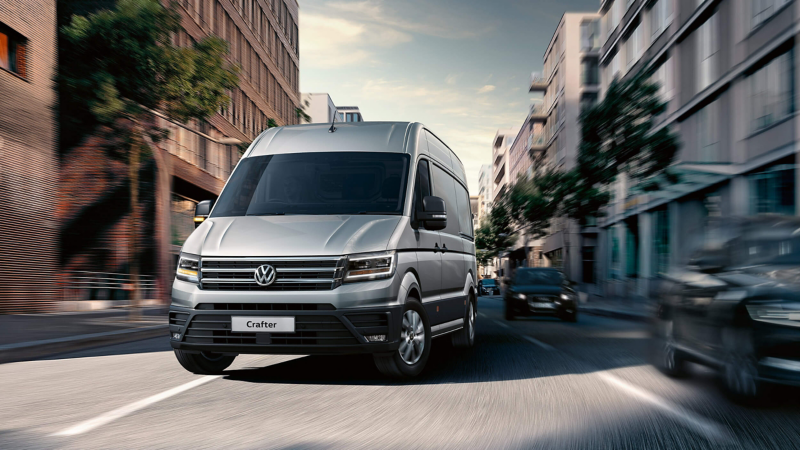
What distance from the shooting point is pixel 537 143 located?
218ft

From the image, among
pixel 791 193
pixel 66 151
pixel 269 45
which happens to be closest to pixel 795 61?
pixel 791 193

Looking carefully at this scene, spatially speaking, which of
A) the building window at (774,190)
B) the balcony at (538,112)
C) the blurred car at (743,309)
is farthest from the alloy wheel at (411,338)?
the balcony at (538,112)

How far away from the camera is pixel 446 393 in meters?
5.93

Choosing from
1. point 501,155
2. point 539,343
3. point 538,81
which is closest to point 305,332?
point 539,343

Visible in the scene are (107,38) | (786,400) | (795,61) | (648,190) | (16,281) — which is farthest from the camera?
(648,190)

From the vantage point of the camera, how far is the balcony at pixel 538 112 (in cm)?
6569

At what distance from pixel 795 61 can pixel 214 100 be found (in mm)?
14728

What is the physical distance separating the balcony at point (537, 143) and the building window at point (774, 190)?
42.8 metres

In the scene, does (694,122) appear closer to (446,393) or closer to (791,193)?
(791,193)

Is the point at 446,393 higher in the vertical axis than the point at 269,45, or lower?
lower

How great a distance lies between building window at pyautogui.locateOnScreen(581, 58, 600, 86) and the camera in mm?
53906

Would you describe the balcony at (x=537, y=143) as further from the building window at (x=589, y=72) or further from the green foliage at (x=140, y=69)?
the green foliage at (x=140, y=69)

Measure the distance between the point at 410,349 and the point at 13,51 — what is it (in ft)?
49.4

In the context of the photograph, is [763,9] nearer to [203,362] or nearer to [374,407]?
[203,362]
